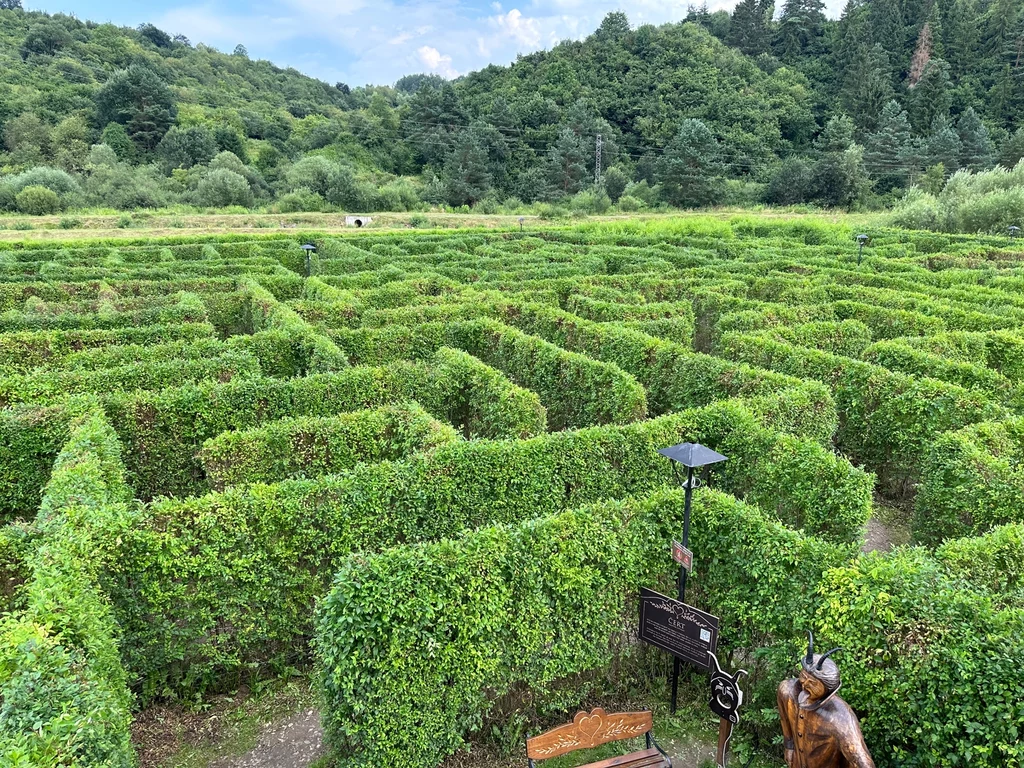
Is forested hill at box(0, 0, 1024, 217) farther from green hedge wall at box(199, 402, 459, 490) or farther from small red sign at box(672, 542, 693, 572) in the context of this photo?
small red sign at box(672, 542, 693, 572)

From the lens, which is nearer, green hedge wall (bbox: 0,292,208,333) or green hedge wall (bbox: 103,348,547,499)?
green hedge wall (bbox: 103,348,547,499)

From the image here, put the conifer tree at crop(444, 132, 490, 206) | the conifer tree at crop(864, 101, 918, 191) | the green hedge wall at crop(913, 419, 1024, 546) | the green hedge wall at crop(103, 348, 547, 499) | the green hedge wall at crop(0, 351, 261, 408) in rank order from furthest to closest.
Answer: the conifer tree at crop(444, 132, 490, 206) → the conifer tree at crop(864, 101, 918, 191) → the green hedge wall at crop(0, 351, 261, 408) → the green hedge wall at crop(103, 348, 547, 499) → the green hedge wall at crop(913, 419, 1024, 546)

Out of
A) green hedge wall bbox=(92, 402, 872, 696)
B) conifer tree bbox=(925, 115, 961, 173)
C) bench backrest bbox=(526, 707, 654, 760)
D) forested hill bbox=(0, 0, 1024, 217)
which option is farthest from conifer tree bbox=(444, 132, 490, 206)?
bench backrest bbox=(526, 707, 654, 760)

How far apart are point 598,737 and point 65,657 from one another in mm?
5589

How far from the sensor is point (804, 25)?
107 metres

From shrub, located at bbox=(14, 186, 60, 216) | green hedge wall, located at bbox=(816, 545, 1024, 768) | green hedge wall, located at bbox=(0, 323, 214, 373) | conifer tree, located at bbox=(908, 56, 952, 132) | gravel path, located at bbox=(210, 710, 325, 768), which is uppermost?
conifer tree, located at bbox=(908, 56, 952, 132)

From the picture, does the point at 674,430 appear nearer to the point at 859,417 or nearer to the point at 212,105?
the point at 859,417

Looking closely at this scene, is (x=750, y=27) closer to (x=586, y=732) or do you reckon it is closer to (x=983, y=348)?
(x=983, y=348)

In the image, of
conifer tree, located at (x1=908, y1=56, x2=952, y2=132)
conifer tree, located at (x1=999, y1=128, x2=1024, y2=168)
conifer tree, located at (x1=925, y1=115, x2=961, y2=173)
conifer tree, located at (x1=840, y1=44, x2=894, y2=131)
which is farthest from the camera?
conifer tree, located at (x1=840, y1=44, x2=894, y2=131)

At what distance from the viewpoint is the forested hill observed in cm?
7044

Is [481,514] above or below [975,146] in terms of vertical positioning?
below

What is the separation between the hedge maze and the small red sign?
414 mm

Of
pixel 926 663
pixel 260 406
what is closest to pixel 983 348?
pixel 926 663

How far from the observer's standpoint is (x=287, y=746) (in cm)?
790
